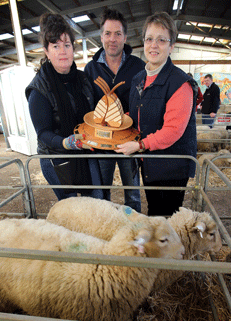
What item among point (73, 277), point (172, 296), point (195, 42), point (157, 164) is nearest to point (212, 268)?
point (73, 277)

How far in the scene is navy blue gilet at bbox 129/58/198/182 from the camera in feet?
Answer: 4.44

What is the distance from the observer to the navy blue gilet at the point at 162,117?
135 centimetres

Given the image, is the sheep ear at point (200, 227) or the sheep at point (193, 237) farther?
the sheep at point (193, 237)

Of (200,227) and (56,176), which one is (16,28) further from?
(200,227)

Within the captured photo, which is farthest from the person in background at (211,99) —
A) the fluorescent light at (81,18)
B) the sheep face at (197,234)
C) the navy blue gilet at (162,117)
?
the fluorescent light at (81,18)

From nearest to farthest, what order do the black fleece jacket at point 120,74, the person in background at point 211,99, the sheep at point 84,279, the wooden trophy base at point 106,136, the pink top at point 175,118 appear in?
1. the sheep at point 84,279
2. the pink top at point 175,118
3. the wooden trophy base at point 106,136
4. the black fleece jacket at point 120,74
5. the person in background at point 211,99

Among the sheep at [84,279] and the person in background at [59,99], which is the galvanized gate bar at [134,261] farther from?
the person in background at [59,99]

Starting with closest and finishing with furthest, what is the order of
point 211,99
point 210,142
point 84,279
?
point 84,279
point 210,142
point 211,99

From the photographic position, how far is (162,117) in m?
1.44

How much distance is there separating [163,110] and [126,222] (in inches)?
32.9

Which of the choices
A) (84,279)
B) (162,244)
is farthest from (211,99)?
(84,279)

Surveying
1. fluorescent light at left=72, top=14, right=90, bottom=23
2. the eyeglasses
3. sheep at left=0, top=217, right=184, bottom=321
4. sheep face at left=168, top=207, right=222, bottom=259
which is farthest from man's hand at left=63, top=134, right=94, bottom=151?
fluorescent light at left=72, top=14, right=90, bottom=23

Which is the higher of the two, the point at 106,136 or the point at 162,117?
the point at 162,117

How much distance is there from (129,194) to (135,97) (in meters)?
1.00
